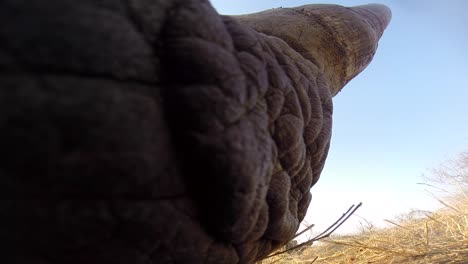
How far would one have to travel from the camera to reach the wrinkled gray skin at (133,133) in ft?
1.77

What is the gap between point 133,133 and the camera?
1.96 ft

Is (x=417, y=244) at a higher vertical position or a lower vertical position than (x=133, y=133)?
lower

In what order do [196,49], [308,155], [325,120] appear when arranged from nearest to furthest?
[196,49] < [308,155] < [325,120]

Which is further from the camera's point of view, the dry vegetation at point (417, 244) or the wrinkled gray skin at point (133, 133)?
the dry vegetation at point (417, 244)

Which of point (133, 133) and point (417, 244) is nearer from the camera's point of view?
point (133, 133)

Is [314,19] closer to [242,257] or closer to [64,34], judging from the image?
Answer: [242,257]

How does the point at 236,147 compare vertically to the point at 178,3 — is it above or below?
below

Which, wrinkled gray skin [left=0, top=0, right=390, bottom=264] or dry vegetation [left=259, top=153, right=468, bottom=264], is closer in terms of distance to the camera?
wrinkled gray skin [left=0, top=0, right=390, bottom=264]

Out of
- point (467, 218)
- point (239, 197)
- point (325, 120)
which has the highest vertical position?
point (239, 197)

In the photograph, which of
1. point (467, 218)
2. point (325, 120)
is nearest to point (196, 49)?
point (325, 120)

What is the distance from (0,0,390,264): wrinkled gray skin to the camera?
21.3 inches

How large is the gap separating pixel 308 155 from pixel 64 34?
83cm

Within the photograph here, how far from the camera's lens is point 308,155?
3.90 ft

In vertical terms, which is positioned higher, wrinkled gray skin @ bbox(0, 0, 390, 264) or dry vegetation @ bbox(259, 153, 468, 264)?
wrinkled gray skin @ bbox(0, 0, 390, 264)
